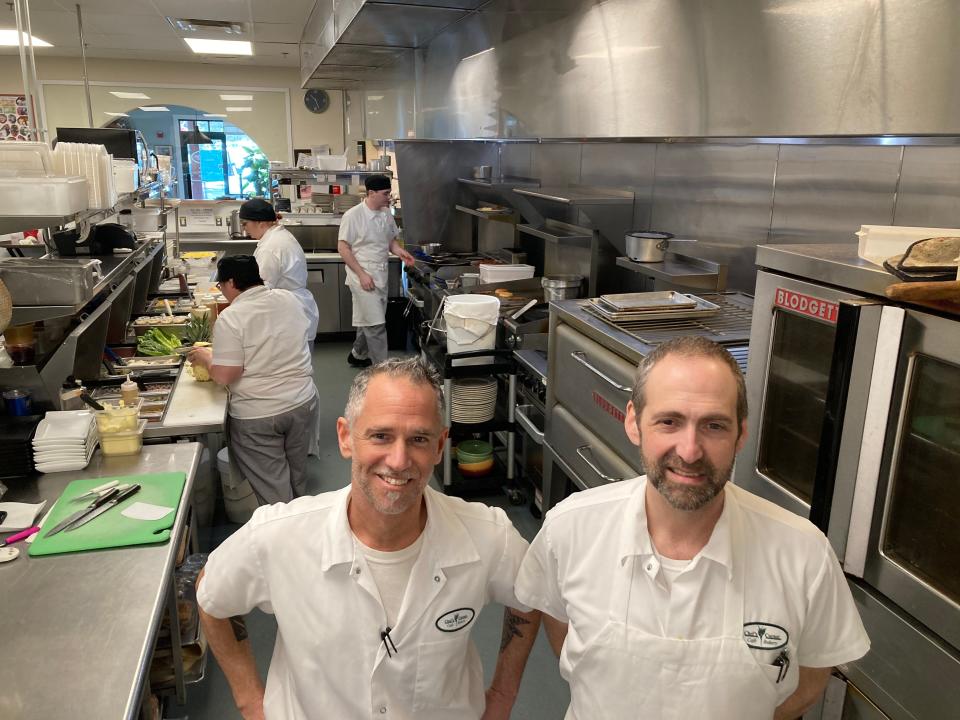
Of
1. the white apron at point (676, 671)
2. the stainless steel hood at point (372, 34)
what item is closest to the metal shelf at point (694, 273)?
the stainless steel hood at point (372, 34)

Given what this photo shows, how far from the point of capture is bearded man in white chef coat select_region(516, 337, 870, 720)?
4.23ft

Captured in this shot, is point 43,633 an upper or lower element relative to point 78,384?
lower

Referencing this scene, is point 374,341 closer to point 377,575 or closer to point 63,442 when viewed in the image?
point 63,442

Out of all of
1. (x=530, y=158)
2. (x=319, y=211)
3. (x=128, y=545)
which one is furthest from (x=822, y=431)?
(x=319, y=211)

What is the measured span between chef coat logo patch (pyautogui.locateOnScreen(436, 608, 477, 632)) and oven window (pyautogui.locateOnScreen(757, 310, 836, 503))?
2.98ft

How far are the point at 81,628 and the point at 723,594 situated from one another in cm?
149

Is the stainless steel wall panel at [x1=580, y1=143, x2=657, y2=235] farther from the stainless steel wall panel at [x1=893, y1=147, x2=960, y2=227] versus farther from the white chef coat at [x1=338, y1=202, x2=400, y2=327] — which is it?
the white chef coat at [x1=338, y1=202, x2=400, y2=327]

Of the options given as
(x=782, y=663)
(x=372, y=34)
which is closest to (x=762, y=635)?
(x=782, y=663)

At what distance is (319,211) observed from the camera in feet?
26.3

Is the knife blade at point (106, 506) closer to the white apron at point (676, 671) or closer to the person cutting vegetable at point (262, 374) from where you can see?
the person cutting vegetable at point (262, 374)

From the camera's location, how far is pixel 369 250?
6.39 m

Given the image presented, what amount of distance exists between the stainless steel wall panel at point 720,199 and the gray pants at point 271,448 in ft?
6.75

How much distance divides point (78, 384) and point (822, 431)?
2845 millimetres

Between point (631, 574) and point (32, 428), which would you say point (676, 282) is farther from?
point (32, 428)
